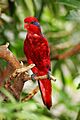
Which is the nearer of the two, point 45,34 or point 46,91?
point 46,91

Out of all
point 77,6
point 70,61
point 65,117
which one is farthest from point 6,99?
point 70,61

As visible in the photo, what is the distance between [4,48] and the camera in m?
0.96

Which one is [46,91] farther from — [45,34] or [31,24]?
[45,34]

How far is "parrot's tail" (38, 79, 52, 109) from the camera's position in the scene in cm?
91

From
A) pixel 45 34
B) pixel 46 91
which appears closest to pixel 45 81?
pixel 46 91

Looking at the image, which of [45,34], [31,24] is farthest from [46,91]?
[45,34]

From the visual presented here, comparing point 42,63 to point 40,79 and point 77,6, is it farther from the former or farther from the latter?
point 77,6

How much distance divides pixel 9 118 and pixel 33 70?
148 mm

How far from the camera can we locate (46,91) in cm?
92

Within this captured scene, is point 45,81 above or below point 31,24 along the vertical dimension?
below

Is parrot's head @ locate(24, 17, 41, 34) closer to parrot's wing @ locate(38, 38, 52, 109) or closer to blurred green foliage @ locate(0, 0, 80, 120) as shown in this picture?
parrot's wing @ locate(38, 38, 52, 109)

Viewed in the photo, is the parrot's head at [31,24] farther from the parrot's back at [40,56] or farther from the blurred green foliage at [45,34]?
the blurred green foliage at [45,34]

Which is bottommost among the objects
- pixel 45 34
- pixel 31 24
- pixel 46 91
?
pixel 45 34

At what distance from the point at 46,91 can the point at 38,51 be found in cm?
9
